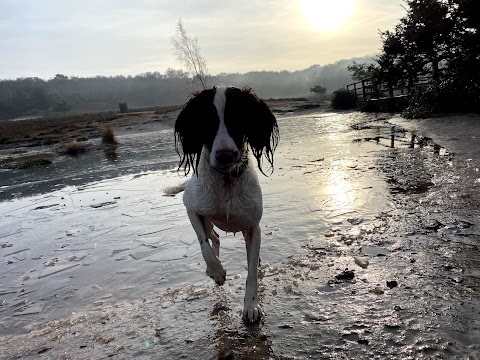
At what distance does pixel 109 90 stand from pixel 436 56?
534ft

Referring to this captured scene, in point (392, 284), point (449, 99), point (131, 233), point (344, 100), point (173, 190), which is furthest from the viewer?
point (344, 100)

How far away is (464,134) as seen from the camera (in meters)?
10.2

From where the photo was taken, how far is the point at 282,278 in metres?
3.60

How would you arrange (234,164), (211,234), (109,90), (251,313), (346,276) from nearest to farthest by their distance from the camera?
1. (251,313)
2. (234,164)
3. (346,276)
4. (211,234)
5. (109,90)

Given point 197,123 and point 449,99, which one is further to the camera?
point 449,99

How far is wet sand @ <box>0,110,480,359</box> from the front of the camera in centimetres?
265

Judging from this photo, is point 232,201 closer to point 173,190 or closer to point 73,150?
point 173,190

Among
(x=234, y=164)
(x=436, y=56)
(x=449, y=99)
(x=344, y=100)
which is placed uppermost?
(x=436, y=56)

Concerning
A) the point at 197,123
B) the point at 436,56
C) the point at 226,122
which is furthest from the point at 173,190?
the point at 436,56

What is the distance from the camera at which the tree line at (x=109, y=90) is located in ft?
420

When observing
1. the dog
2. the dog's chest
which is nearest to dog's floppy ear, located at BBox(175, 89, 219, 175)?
the dog

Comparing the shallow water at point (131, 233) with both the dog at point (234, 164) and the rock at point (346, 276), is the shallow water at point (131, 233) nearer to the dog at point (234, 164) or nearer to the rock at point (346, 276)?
the dog at point (234, 164)

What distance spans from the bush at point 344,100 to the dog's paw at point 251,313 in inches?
1273

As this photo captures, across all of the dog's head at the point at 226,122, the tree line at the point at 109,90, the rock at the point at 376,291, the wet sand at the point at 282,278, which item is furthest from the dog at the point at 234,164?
the tree line at the point at 109,90
